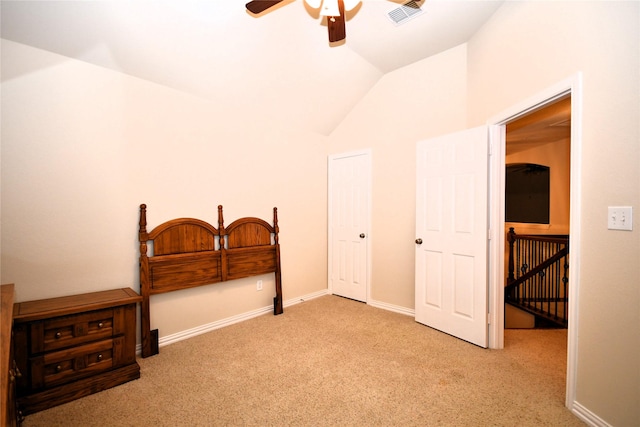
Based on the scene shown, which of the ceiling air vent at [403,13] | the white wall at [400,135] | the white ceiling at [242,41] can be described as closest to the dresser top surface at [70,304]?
the white ceiling at [242,41]

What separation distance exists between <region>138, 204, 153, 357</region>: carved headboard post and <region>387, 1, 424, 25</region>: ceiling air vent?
2.82 m

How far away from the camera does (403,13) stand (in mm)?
2576

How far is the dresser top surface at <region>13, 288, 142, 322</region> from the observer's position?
182cm

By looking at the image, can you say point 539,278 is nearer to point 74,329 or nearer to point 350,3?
point 350,3

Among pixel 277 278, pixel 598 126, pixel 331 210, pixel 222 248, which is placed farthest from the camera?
pixel 331 210

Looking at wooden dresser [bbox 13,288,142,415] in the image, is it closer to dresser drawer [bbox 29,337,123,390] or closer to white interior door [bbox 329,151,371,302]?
dresser drawer [bbox 29,337,123,390]

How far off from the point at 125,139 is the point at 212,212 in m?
1.01

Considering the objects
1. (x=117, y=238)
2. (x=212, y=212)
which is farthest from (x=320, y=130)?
(x=117, y=238)

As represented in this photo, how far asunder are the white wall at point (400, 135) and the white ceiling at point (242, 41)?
9.2 inches

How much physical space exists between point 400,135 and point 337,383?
2.79 metres

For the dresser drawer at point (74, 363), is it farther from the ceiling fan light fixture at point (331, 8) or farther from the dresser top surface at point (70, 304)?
the ceiling fan light fixture at point (331, 8)

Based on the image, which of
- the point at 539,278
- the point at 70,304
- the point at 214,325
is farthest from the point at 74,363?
the point at 539,278

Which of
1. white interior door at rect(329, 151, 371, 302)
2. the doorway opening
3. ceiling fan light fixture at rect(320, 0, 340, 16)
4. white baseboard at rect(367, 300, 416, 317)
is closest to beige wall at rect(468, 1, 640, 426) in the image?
ceiling fan light fixture at rect(320, 0, 340, 16)

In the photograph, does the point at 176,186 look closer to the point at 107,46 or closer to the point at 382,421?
the point at 107,46
